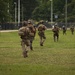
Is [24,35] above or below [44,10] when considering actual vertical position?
below

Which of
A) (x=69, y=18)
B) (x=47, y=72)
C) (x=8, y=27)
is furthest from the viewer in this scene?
(x=69, y=18)

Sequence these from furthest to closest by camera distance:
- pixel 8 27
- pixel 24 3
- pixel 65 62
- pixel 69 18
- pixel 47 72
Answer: pixel 24 3 < pixel 69 18 < pixel 8 27 < pixel 65 62 < pixel 47 72

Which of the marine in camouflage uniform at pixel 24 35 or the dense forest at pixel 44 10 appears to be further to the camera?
the dense forest at pixel 44 10

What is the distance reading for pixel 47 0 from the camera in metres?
138

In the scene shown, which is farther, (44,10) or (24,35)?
(44,10)

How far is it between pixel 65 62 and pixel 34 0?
391ft

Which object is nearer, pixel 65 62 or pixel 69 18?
pixel 65 62

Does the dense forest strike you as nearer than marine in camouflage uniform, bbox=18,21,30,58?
No

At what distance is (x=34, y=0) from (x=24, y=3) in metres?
6.10

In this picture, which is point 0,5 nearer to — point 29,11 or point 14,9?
point 14,9

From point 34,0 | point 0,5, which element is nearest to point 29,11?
point 34,0

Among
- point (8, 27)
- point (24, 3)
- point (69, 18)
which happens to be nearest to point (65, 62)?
point (8, 27)

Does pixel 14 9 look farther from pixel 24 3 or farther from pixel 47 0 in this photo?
pixel 47 0

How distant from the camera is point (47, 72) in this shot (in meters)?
14.9
